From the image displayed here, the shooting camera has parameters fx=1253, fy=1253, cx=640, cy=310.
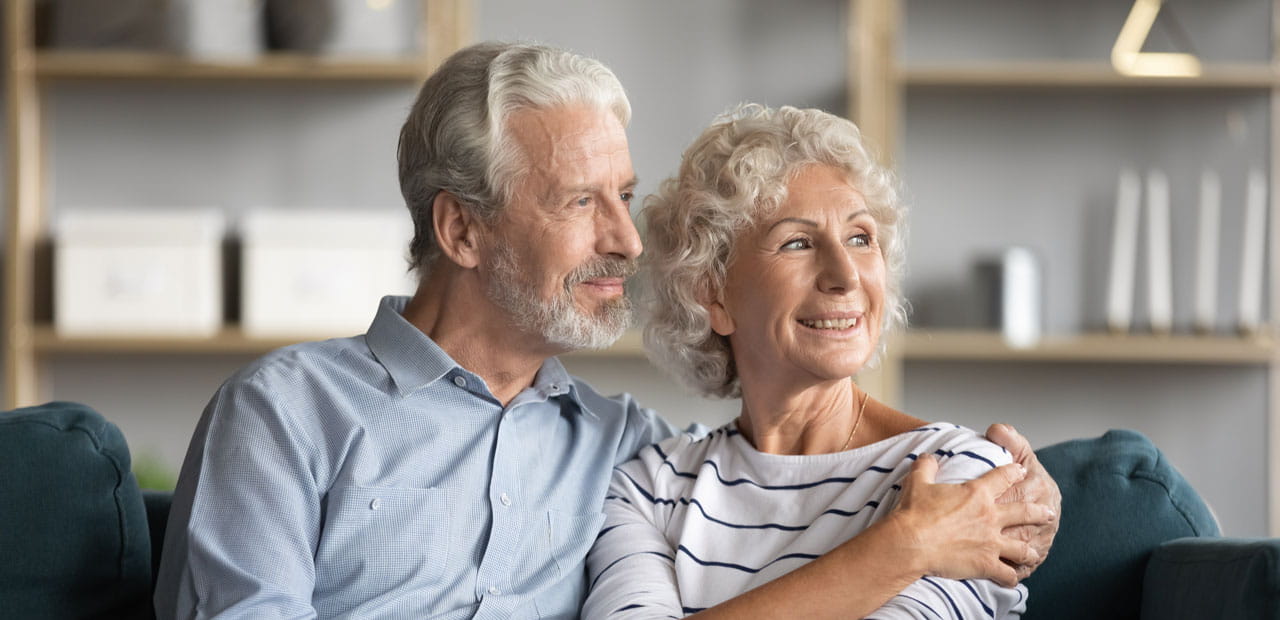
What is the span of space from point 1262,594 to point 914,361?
2.18 meters

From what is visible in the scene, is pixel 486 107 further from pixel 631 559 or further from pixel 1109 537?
pixel 1109 537

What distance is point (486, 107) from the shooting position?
1.70 m

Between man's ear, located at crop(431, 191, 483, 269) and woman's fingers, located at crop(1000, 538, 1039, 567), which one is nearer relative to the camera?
woman's fingers, located at crop(1000, 538, 1039, 567)

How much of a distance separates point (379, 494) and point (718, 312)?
1.61 feet

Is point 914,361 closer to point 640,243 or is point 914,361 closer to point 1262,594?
point 640,243

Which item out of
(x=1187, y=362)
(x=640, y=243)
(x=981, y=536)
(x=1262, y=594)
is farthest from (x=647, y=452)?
(x=1187, y=362)

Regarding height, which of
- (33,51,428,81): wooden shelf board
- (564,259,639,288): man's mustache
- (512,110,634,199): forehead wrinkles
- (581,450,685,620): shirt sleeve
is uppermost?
(33,51,428,81): wooden shelf board

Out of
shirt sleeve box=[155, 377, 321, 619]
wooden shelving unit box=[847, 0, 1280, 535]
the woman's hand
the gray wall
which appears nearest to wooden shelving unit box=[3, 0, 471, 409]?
the gray wall

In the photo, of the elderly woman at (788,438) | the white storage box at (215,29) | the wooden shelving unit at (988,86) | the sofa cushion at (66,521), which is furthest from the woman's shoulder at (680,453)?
the white storage box at (215,29)

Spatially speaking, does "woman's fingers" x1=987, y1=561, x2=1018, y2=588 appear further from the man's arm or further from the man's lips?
the man's lips

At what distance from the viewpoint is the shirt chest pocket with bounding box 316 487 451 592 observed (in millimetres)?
1490

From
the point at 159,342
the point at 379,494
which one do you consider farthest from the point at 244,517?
the point at 159,342

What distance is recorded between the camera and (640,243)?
1.73 metres

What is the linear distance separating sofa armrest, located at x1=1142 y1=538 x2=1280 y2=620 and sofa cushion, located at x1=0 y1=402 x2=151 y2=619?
128 cm
